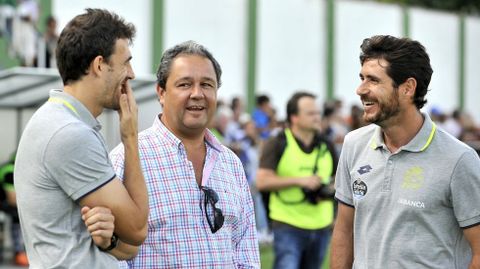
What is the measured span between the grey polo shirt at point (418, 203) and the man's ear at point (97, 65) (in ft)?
5.63

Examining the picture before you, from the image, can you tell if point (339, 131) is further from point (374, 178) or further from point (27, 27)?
point (374, 178)

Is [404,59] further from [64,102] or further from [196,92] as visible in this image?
[64,102]

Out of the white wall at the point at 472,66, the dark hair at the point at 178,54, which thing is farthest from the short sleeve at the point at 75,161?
the white wall at the point at 472,66

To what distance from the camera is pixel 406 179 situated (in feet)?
16.6

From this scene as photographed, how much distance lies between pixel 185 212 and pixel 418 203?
3.68 ft

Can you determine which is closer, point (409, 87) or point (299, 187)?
point (409, 87)

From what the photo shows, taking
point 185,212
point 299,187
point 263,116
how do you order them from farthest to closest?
point 263,116 < point 299,187 < point 185,212

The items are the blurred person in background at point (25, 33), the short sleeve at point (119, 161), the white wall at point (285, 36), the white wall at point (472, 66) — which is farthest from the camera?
the white wall at point (472, 66)

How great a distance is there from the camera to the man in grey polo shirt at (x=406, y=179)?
496cm

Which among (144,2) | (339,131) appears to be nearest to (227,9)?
(144,2)

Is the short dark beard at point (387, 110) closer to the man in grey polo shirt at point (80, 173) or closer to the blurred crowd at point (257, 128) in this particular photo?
the man in grey polo shirt at point (80, 173)

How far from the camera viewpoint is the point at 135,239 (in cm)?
401

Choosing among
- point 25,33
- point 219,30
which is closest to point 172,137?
point 25,33

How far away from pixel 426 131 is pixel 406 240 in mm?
558
